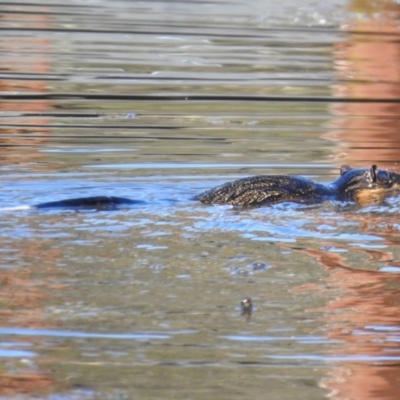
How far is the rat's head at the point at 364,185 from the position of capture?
25.5ft

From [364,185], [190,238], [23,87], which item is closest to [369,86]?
[23,87]

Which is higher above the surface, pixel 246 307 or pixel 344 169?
pixel 344 169

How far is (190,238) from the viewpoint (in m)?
6.34

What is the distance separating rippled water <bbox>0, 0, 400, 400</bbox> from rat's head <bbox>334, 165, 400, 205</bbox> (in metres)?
0.19

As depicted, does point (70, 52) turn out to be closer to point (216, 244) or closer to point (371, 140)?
point (371, 140)

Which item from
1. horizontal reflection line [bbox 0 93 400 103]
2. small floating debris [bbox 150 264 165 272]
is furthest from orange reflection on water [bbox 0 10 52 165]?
small floating debris [bbox 150 264 165 272]

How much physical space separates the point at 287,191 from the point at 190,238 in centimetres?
129

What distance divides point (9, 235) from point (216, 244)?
110 centimetres

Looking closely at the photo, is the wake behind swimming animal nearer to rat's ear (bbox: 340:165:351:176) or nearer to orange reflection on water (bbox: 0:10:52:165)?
rat's ear (bbox: 340:165:351:176)

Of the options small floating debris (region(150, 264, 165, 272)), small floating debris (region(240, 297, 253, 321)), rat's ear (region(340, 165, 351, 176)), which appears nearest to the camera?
small floating debris (region(240, 297, 253, 321))

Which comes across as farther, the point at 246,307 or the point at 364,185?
the point at 364,185

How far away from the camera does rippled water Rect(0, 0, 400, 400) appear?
4484 millimetres

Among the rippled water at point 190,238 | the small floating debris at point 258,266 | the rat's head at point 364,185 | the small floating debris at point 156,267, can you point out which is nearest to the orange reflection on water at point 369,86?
the rippled water at point 190,238

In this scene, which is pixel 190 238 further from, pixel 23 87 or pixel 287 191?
pixel 23 87
